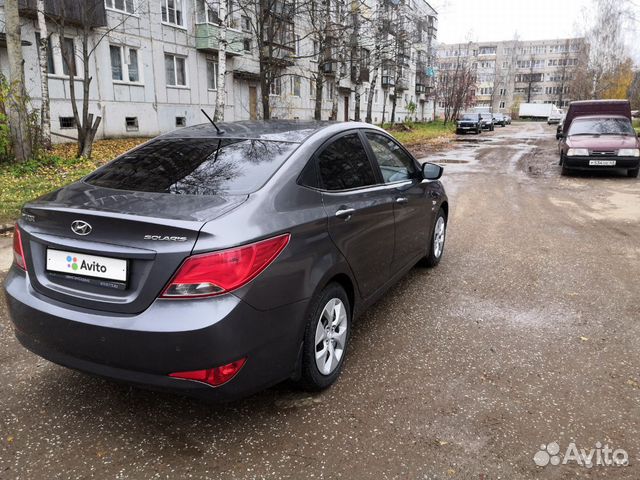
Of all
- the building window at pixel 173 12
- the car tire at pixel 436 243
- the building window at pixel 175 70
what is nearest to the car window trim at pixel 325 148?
the car tire at pixel 436 243

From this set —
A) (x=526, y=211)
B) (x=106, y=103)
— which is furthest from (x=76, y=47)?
(x=526, y=211)

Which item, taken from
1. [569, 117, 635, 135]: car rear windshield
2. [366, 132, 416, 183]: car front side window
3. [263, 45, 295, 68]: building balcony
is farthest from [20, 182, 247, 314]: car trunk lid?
[263, 45, 295, 68]: building balcony

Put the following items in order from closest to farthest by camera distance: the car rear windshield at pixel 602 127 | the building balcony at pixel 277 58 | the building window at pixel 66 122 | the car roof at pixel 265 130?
the car roof at pixel 265 130, the car rear windshield at pixel 602 127, the building balcony at pixel 277 58, the building window at pixel 66 122

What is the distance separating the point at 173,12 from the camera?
76.9 feet

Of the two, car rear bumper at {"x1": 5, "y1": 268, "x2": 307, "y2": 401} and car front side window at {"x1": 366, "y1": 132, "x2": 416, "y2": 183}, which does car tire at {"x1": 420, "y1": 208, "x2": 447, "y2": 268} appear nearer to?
car front side window at {"x1": 366, "y1": 132, "x2": 416, "y2": 183}

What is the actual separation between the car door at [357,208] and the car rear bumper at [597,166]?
10848 millimetres

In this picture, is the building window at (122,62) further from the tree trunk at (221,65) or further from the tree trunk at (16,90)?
the tree trunk at (16,90)

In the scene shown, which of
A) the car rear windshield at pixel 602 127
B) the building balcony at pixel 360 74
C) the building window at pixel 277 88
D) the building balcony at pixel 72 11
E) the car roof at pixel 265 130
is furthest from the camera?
the building window at pixel 277 88

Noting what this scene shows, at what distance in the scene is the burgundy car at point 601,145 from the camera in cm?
1230

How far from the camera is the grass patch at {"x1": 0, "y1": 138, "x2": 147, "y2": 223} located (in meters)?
8.01

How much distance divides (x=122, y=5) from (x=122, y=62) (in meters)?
2.37

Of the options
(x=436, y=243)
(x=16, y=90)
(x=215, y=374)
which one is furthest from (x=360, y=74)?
(x=215, y=374)

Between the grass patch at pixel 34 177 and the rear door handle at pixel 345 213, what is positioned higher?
the rear door handle at pixel 345 213

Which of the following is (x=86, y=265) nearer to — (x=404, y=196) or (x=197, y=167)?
(x=197, y=167)
